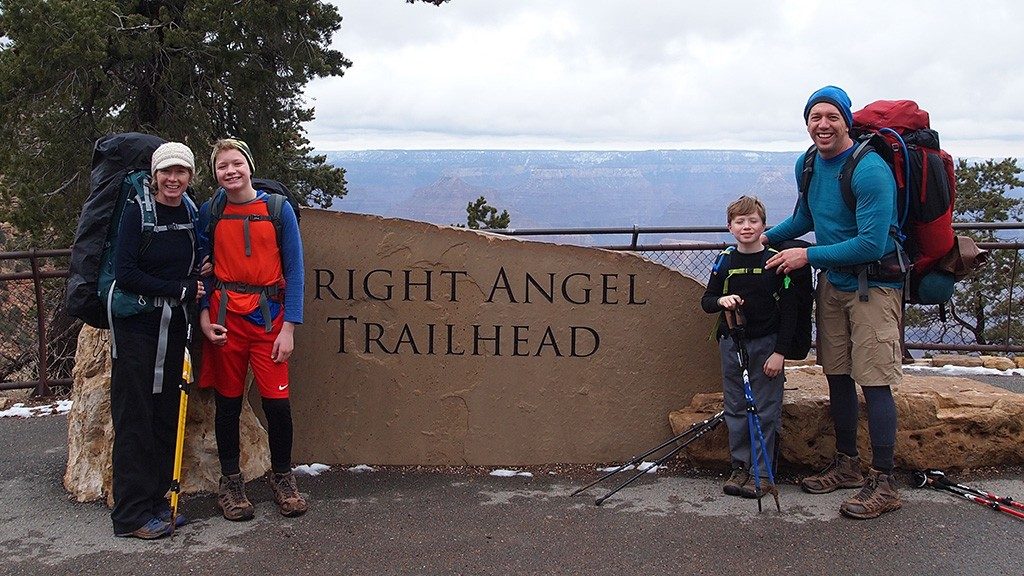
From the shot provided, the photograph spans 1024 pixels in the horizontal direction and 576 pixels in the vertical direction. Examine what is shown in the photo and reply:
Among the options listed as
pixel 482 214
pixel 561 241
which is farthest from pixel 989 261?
pixel 482 214

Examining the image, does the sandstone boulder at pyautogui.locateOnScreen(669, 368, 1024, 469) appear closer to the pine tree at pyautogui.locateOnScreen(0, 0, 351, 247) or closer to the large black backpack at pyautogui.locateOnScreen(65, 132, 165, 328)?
the large black backpack at pyautogui.locateOnScreen(65, 132, 165, 328)

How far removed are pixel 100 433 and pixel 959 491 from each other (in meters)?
4.30

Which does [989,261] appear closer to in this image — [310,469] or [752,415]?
[752,415]

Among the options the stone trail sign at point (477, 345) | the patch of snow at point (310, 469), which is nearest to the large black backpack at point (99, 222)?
the stone trail sign at point (477, 345)

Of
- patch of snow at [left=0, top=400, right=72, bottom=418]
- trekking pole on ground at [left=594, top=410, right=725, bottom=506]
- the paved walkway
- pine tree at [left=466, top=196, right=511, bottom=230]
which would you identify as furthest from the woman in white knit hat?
pine tree at [left=466, top=196, right=511, bottom=230]

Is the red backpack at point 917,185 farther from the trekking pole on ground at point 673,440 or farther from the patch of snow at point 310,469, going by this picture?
the patch of snow at point 310,469

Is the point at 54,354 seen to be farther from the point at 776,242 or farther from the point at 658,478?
the point at 776,242

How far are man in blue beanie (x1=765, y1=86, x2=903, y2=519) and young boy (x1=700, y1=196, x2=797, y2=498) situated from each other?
0.14 metres

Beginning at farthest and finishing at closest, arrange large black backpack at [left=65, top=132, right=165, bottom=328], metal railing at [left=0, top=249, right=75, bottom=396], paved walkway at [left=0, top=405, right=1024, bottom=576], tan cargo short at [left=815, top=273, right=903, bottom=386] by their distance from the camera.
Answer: metal railing at [left=0, top=249, right=75, bottom=396], tan cargo short at [left=815, top=273, right=903, bottom=386], large black backpack at [left=65, top=132, right=165, bottom=328], paved walkway at [left=0, top=405, right=1024, bottom=576]

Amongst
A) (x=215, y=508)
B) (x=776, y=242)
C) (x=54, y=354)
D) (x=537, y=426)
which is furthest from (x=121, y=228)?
(x=54, y=354)

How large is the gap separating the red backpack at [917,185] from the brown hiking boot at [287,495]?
2.94 meters

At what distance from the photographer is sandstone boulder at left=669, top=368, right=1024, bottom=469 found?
4672mm

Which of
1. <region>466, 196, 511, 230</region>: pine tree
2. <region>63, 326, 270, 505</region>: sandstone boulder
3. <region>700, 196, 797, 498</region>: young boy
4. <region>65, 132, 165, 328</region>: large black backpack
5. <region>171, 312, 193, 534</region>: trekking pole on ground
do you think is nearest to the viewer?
<region>65, 132, 165, 328</region>: large black backpack

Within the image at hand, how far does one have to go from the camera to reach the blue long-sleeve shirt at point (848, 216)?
3.90 meters
